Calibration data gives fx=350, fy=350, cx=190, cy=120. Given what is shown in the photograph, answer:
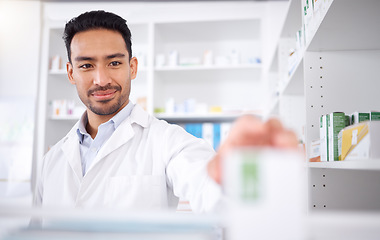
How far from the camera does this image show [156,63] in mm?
3445

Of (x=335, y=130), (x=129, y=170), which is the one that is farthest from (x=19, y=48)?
(x=335, y=130)

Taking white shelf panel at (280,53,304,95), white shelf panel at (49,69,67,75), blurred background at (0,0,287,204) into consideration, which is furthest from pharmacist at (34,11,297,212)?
white shelf panel at (49,69,67,75)

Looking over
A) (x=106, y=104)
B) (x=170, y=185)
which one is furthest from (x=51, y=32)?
(x=170, y=185)

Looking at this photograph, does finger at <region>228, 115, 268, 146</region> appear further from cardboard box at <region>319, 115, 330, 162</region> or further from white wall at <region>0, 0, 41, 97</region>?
white wall at <region>0, 0, 41, 97</region>

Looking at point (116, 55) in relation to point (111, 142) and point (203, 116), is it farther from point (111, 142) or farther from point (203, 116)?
point (203, 116)

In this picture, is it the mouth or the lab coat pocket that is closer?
the lab coat pocket

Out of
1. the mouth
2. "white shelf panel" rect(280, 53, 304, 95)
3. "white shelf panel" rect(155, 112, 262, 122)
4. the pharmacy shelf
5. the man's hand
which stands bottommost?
the man's hand

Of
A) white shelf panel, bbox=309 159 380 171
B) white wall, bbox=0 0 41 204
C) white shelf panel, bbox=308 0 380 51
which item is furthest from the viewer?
white wall, bbox=0 0 41 204

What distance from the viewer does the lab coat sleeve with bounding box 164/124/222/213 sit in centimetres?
88

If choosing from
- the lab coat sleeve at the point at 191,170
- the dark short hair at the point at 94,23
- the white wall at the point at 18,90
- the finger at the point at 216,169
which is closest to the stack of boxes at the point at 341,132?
the lab coat sleeve at the point at 191,170

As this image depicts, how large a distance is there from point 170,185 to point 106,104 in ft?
1.45

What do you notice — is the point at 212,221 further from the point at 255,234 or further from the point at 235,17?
the point at 235,17

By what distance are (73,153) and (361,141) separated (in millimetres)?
1052

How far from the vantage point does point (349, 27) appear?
1.28 meters
